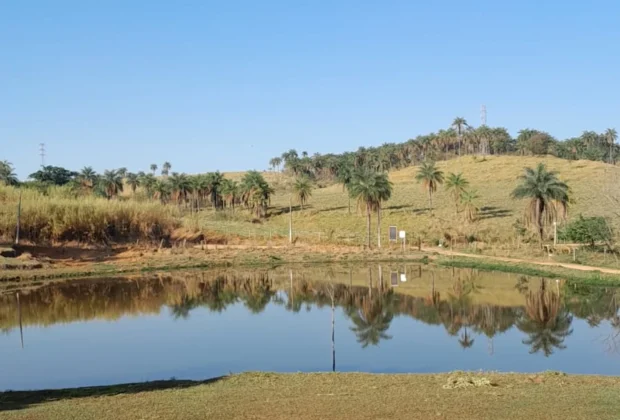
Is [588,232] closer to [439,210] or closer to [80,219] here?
[439,210]

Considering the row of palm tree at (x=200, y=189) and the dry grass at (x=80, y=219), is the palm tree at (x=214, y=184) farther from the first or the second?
the dry grass at (x=80, y=219)

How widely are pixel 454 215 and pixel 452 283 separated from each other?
43.5 metres

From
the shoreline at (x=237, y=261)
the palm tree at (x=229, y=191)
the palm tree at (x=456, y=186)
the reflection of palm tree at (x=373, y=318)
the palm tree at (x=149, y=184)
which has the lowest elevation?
the reflection of palm tree at (x=373, y=318)

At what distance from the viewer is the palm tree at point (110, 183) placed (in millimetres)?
116562

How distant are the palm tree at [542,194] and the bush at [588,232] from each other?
2.15 m

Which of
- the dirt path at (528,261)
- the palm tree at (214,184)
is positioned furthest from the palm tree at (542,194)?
the palm tree at (214,184)

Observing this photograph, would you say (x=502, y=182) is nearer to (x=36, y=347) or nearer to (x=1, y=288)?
(x=1, y=288)

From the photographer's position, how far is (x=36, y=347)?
91.0 feet

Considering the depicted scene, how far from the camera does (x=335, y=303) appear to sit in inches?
1508

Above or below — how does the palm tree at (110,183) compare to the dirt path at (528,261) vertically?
above

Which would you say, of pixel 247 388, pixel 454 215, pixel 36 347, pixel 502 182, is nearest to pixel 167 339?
pixel 36 347

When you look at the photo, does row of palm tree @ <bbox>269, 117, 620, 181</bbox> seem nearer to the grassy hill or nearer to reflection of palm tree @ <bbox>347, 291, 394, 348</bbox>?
the grassy hill

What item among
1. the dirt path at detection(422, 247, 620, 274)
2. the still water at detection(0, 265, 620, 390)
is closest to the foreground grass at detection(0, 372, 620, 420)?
the still water at detection(0, 265, 620, 390)

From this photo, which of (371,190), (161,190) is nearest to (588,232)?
(371,190)
